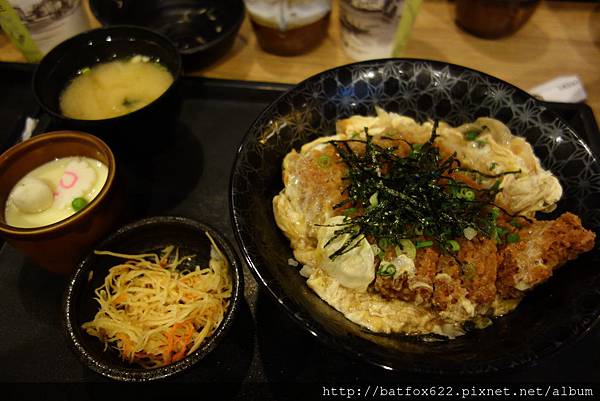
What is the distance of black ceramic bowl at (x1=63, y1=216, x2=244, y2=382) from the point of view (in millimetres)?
1536

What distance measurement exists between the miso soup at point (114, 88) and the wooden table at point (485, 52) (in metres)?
0.52

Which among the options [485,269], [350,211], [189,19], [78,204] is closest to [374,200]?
[350,211]

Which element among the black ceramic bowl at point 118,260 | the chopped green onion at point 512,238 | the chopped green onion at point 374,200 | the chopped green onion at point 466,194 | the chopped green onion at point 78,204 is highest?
the chopped green onion at point 466,194

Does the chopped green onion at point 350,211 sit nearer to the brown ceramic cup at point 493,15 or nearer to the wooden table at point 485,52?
the wooden table at point 485,52

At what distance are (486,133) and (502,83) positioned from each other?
0.25 meters

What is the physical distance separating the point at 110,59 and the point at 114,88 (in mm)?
211

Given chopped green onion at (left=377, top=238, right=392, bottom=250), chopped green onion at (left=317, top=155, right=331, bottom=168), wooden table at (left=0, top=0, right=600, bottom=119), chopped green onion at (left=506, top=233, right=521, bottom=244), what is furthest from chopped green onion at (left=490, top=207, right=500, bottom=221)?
wooden table at (left=0, top=0, right=600, bottom=119)

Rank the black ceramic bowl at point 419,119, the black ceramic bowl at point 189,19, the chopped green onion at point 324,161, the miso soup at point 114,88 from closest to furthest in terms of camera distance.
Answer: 1. the black ceramic bowl at point 419,119
2. the chopped green onion at point 324,161
3. the miso soup at point 114,88
4. the black ceramic bowl at point 189,19

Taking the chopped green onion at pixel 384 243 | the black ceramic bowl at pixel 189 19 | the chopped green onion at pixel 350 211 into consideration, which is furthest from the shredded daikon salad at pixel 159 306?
the black ceramic bowl at pixel 189 19

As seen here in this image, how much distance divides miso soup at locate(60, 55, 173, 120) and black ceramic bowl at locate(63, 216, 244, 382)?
0.79 meters

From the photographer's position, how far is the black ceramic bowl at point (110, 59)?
2105 millimetres

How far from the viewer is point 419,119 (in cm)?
226

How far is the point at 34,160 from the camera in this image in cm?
207

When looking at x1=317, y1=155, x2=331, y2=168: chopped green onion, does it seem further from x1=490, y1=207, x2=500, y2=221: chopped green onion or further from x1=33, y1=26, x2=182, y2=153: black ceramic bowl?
x1=33, y1=26, x2=182, y2=153: black ceramic bowl
